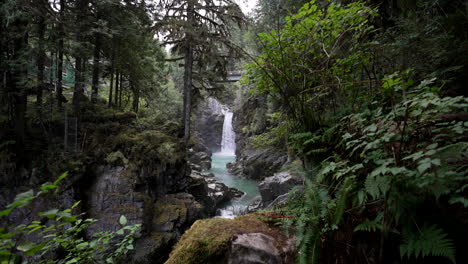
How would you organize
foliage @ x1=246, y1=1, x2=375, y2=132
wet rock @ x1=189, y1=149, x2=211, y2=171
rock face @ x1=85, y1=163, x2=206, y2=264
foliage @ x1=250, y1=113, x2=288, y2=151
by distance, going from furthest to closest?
1. wet rock @ x1=189, y1=149, x2=211, y2=171
2. rock face @ x1=85, y1=163, x2=206, y2=264
3. foliage @ x1=250, y1=113, x2=288, y2=151
4. foliage @ x1=246, y1=1, x2=375, y2=132

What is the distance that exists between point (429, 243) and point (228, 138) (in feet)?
103

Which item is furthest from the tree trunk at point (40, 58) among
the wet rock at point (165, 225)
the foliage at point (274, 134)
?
the foliage at point (274, 134)

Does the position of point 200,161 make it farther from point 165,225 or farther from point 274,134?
point 274,134

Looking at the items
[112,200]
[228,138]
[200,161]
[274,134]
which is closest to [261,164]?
[200,161]

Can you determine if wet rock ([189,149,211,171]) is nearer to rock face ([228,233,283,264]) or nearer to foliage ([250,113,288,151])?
foliage ([250,113,288,151])

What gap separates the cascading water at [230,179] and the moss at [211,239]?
7919 millimetres

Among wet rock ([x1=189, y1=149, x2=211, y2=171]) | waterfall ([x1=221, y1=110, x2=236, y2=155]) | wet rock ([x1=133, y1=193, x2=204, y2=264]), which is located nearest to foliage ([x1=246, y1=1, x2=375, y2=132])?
wet rock ([x1=133, y1=193, x2=204, y2=264])

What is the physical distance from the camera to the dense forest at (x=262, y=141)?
1639 millimetres

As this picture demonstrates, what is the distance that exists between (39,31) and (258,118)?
14951mm

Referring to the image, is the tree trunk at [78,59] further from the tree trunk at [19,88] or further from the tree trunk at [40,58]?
the tree trunk at [19,88]

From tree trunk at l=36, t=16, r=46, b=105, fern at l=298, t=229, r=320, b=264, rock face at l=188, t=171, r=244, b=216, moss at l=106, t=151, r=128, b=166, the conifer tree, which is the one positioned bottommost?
rock face at l=188, t=171, r=244, b=216

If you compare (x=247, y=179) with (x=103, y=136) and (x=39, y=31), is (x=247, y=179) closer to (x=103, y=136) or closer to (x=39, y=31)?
(x=103, y=136)

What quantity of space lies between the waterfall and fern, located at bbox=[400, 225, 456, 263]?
29.9 m

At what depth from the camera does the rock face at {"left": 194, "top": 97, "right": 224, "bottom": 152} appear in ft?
118
